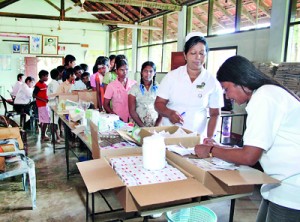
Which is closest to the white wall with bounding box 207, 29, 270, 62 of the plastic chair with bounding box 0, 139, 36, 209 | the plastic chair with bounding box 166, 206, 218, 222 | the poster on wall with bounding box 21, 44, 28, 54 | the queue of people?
the queue of people

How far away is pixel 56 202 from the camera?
2.62 metres

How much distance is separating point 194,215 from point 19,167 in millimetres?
1524

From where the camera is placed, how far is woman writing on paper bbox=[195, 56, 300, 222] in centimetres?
93

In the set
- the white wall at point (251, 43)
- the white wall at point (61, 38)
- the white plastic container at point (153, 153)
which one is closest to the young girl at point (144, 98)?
the white plastic container at point (153, 153)

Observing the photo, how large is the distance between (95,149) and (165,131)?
1.30 ft

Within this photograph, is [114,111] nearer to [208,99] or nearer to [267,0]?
[208,99]

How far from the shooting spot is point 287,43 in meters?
4.54

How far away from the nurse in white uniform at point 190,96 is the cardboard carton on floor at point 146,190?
2.52 feet

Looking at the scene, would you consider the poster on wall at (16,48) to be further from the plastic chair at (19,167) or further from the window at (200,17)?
the plastic chair at (19,167)

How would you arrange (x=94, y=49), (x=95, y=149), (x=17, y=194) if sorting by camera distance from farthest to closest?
(x=94, y=49) → (x=17, y=194) → (x=95, y=149)

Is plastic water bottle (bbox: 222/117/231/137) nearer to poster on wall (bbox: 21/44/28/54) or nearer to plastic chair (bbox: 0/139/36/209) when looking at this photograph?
plastic chair (bbox: 0/139/36/209)

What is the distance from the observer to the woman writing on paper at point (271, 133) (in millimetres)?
927

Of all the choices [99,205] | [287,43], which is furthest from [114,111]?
[287,43]

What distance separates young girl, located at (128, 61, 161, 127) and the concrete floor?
0.86m
